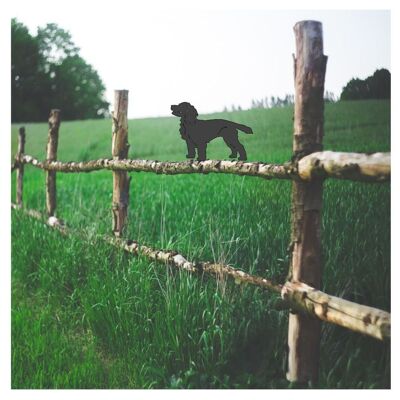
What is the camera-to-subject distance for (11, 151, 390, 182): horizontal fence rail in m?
2.33

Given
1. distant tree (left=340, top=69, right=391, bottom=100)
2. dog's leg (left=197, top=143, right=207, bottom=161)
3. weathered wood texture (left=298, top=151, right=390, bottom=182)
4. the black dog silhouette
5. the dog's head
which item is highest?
distant tree (left=340, top=69, right=391, bottom=100)

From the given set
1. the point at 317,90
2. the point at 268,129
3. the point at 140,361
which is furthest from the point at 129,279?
the point at 317,90

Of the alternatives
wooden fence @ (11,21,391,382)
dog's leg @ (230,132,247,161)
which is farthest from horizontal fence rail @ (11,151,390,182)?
dog's leg @ (230,132,247,161)

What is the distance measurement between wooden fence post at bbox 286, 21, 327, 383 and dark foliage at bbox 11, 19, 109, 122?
58.2 inches

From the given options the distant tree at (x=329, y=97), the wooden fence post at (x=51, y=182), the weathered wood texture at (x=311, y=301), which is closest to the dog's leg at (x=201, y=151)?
the weathered wood texture at (x=311, y=301)

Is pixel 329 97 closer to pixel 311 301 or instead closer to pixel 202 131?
pixel 202 131

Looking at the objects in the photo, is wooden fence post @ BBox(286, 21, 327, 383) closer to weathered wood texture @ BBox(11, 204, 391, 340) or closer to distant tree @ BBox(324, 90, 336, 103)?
weathered wood texture @ BBox(11, 204, 391, 340)

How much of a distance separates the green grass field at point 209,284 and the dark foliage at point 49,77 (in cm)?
23

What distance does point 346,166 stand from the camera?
2.40 m

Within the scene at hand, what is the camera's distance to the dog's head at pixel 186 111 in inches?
Result: 125

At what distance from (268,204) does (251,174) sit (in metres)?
0.24

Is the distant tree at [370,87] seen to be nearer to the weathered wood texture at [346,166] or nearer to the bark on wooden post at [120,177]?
the weathered wood texture at [346,166]

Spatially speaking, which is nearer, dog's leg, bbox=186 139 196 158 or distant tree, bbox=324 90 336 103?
distant tree, bbox=324 90 336 103

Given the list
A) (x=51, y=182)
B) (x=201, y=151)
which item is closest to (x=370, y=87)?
(x=201, y=151)
